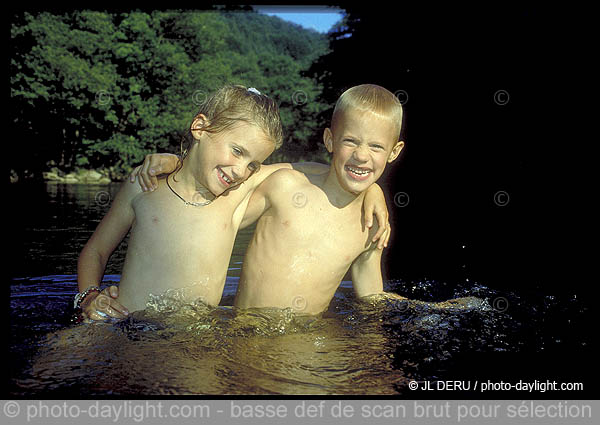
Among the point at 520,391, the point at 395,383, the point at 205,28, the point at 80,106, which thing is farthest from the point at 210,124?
the point at 205,28

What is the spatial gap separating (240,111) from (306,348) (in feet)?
4.32

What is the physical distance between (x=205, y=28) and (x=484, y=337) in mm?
35420

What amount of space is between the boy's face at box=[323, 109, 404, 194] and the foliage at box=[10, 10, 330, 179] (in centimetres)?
1781
